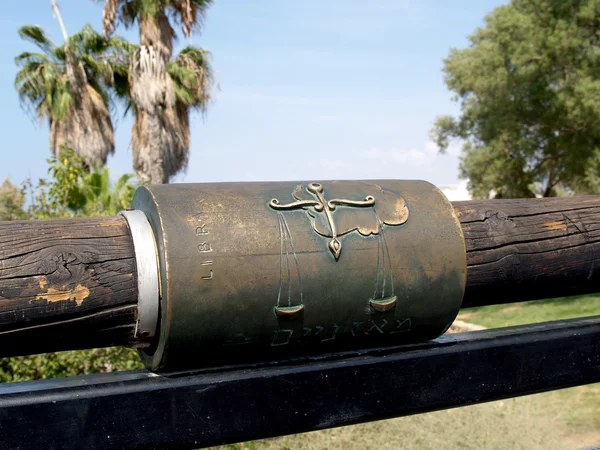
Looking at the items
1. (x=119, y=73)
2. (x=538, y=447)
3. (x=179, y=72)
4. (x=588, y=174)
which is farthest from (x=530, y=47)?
(x=538, y=447)

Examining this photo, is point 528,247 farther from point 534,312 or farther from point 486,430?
point 534,312

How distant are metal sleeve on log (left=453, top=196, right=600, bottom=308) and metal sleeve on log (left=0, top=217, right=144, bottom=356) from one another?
2.35ft

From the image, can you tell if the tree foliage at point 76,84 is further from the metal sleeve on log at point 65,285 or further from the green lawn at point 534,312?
the metal sleeve on log at point 65,285

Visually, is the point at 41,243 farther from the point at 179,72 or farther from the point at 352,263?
the point at 179,72

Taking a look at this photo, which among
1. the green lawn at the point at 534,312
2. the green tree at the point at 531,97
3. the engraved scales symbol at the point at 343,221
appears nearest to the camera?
the engraved scales symbol at the point at 343,221

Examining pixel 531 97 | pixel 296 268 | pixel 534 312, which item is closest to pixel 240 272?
pixel 296 268

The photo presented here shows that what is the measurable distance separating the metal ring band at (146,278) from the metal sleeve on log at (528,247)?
2.17ft

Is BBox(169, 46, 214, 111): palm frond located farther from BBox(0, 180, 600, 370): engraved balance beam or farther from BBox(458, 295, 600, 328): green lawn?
BBox(0, 180, 600, 370): engraved balance beam

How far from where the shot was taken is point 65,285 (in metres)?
1.06

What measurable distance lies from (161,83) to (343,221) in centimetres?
1341

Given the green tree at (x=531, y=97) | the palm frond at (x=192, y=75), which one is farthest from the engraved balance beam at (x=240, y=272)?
the palm frond at (x=192, y=75)

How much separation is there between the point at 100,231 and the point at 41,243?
0.11m

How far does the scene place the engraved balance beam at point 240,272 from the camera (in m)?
1.07

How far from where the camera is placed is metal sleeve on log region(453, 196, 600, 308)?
138 centimetres
